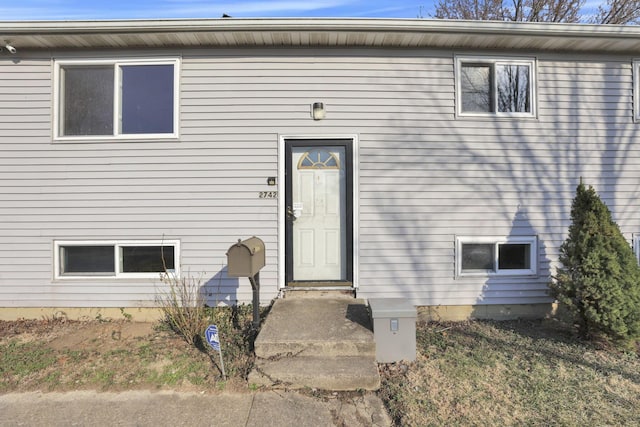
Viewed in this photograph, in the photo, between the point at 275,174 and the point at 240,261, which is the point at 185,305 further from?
the point at 275,174

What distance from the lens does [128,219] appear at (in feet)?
15.3

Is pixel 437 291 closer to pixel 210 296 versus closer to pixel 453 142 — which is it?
pixel 453 142

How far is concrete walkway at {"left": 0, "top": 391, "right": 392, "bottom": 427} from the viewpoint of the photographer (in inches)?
106

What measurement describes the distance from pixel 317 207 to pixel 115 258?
2.85m

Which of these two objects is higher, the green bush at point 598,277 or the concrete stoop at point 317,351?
the green bush at point 598,277

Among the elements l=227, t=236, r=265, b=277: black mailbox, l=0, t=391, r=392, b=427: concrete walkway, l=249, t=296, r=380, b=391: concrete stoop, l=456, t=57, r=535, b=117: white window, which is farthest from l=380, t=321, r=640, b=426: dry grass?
l=456, t=57, r=535, b=117: white window

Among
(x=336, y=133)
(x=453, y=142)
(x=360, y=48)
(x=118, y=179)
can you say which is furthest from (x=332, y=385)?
(x=360, y=48)

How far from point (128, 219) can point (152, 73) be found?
6.69ft

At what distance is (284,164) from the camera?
15.4 feet

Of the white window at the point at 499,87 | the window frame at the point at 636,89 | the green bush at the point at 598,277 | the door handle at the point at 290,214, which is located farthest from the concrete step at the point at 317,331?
the window frame at the point at 636,89

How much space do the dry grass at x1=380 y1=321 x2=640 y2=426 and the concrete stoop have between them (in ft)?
1.00

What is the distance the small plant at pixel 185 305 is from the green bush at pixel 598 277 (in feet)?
14.2

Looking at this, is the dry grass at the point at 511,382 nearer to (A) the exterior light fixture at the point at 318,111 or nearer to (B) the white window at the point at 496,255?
(B) the white window at the point at 496,255

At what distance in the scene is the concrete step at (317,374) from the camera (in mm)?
3039
